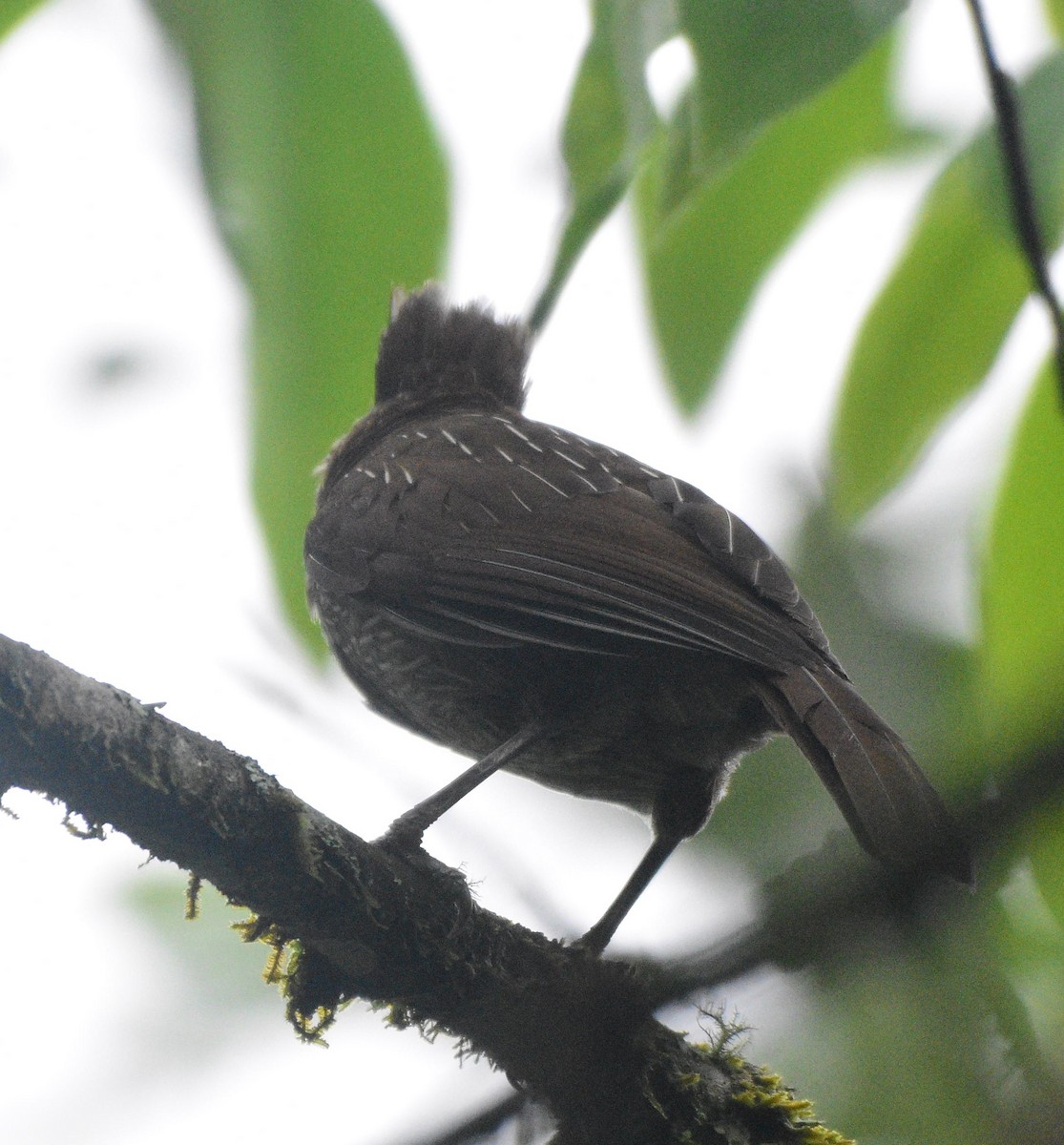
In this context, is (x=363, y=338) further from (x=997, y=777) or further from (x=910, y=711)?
(x=997, y=777)

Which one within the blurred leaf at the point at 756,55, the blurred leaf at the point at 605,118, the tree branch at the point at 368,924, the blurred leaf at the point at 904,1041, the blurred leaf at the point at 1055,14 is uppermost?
the blurred leaf at the point at 1055,14

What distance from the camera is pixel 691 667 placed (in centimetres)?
332

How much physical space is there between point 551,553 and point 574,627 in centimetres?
26

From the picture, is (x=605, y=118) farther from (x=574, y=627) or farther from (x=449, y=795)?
(x=449, y=795)

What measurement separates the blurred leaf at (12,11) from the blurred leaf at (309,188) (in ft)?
0.74

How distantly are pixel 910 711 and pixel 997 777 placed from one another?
2.02 metres

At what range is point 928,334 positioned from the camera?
6.84ft

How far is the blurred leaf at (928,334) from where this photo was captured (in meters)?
2.05

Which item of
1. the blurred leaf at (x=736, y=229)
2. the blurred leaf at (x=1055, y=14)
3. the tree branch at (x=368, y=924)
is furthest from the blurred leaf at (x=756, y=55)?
the tree branch at (x=368, y=924)

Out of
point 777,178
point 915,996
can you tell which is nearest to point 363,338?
point 777,178

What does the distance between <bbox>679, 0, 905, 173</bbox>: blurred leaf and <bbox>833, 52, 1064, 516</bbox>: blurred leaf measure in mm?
529

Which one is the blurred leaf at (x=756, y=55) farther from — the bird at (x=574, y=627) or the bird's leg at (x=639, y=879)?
the bird's leg at (x=639, y=879)

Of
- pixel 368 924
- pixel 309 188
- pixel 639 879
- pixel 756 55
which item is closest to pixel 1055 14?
pixel 756 55

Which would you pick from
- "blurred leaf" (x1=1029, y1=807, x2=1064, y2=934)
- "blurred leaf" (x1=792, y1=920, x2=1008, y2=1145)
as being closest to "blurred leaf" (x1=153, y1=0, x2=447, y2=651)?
"blurred leaf" (x1=792, y1=920, x2=1008, y2=1145)
